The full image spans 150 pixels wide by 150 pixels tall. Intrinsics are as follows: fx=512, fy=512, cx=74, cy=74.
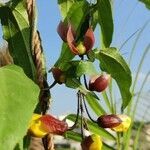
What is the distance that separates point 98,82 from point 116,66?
31mm

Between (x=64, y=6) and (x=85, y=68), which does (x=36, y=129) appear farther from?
(x=64, y=6)

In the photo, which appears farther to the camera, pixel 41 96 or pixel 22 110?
pixel 41 96

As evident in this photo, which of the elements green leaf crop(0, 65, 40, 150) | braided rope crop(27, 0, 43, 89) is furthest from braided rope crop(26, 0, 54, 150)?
green leaf crop(0, 65, 40, 150)

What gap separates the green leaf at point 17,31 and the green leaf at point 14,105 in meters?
0.17

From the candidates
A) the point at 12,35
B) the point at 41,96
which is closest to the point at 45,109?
the point at 41,96

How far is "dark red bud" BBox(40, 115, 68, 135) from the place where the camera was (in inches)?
22.6

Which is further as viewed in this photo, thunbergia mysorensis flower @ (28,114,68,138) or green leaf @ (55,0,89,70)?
green leaf @ (55,0,89,70)

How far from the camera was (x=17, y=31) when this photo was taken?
697mm

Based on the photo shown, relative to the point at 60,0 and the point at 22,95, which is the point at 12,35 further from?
the point at 22,95

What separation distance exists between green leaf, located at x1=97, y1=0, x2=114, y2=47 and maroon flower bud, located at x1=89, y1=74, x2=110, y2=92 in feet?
0.22

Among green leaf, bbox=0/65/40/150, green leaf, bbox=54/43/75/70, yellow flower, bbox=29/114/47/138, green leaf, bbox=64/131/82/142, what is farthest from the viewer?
green leaf, bbox=64/131/82/142

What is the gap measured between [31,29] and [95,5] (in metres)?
0.09

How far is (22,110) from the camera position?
444 mm

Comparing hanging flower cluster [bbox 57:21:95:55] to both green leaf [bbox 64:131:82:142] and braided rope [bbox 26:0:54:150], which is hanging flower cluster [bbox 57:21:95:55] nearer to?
braided rope [bbox 26:0:54:150]
